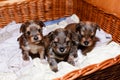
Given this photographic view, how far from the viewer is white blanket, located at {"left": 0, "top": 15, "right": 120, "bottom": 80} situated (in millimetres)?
1717

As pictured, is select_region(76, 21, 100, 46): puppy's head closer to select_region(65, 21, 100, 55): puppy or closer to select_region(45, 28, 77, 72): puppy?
select_region(65, 21, 100, 55): puppy

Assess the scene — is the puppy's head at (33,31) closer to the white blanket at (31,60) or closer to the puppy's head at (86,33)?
the white blanket at (31,60)

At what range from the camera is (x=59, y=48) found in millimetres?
1705

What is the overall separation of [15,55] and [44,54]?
10.5 inches

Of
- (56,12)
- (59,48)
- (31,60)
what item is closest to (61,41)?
(59,48)

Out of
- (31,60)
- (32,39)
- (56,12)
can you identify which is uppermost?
(32,39)

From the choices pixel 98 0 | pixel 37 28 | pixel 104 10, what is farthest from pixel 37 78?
pixel 98 0

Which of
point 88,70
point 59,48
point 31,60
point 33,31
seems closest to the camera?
point 88,70

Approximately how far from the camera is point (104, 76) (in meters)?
1.70

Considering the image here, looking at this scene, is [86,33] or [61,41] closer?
[61,41]

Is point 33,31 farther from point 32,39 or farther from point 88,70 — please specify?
point 88,70

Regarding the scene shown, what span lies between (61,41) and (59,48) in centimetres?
5

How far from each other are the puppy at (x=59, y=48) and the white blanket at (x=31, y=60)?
6cm

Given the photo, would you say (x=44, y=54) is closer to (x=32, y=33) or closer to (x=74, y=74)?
(x=32, y=33)
